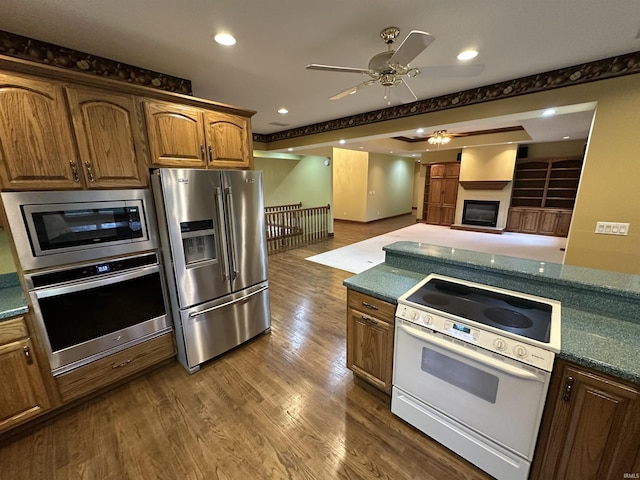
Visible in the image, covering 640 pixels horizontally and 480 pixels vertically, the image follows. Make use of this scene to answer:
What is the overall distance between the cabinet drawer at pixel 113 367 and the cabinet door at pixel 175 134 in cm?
155

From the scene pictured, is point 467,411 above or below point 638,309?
below

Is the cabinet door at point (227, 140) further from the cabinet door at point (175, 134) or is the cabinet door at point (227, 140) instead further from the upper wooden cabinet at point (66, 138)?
the upper wooden cabinet at point (66, 138)

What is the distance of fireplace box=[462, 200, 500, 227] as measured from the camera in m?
8.11

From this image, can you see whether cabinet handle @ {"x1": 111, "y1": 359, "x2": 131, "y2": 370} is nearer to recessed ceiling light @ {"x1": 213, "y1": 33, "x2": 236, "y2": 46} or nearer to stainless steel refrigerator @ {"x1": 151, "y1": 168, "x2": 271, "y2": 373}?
stainless steel refrigerator @ {"x1": 151, "y1": 168, "x2": 271, "y2": 373}

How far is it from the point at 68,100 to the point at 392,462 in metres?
3.08

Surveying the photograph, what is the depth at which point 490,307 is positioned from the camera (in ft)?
5.21

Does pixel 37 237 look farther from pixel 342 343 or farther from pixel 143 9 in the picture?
pixel 342 343

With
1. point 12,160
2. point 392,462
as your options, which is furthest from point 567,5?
point 12,160

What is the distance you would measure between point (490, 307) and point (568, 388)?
49 cm

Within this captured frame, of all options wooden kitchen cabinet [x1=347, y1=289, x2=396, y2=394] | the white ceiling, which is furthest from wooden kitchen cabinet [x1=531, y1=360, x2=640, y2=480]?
the white ceiling

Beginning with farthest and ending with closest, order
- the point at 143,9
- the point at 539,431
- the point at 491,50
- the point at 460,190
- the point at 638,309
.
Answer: the point at 460,190, the point at 491,50, the point at 143,9, the point at 638,309, the point at 539,431

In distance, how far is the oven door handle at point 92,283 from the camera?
166cm

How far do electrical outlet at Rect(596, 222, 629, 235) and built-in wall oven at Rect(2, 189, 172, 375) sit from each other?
14.3ft

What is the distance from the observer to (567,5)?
5.45ft
